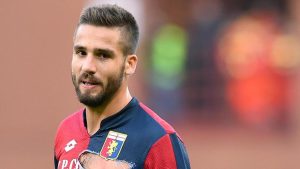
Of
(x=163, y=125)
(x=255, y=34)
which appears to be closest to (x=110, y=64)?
(x=163, y=125)

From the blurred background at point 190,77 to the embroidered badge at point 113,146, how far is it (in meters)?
6.37

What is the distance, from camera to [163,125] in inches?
179

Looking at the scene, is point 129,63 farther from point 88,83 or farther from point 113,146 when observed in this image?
point 113,146

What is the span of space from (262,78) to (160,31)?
4.20ft

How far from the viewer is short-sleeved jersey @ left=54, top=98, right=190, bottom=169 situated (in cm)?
443

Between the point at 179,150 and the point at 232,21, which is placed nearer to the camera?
the point at 179,150

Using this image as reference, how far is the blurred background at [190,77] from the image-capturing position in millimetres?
11000

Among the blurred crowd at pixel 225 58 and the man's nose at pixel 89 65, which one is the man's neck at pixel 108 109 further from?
the blurred crowd at pixel 225 58

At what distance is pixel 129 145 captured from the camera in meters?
4.47

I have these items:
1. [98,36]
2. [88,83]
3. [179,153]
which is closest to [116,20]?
[98,36]

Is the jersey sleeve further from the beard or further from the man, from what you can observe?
the beard

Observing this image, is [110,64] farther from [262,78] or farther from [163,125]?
[262,78]

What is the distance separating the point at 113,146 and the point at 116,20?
588 millimetres

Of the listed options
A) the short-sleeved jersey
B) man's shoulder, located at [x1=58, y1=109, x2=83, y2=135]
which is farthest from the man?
man's shoulder, located at [x1=58, y1=109, x2=83, y2=135]
